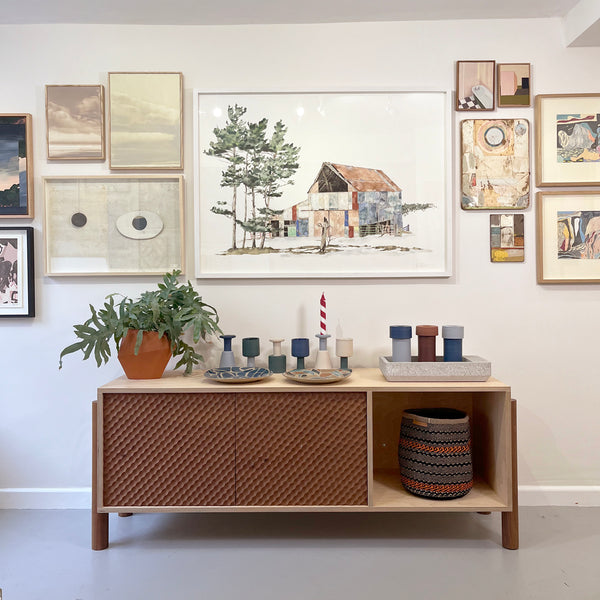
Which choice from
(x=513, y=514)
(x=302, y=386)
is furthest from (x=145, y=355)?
(x=513, y=514)

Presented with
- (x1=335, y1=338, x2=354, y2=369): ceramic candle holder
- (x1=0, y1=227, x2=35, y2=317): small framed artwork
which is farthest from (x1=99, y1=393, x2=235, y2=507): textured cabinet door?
(x1=0, y1=227, x2=35, y2=317): small framed artwork

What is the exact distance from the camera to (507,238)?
2.43m

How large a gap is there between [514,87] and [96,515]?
276 centimetres

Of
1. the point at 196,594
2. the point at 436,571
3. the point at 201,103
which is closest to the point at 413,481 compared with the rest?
the point at 436,571

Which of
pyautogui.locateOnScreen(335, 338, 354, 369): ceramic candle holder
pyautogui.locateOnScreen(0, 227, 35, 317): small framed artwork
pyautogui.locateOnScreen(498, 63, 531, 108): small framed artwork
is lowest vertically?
pyautogui.locateOnScreen(335, 338, 354, 369): ceramic candle holder

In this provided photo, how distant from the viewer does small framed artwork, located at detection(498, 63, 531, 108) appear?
241 centimetres

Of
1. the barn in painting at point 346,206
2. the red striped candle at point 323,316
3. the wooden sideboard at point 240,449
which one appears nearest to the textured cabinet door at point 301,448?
the wooden sideboard at point 240,449

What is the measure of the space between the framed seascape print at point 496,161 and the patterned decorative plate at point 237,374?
1310mm

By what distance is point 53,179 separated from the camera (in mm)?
2424

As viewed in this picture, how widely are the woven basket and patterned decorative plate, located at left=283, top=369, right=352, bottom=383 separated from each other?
373 millimetres

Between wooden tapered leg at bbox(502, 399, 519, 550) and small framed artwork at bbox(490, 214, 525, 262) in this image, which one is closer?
wooden tapered leg at bbox(502, 399, 519, 550)

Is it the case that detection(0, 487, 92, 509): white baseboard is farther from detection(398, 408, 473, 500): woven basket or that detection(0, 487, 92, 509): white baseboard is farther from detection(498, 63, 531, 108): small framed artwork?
detection(498, 63, 531, 108): small framed artwork

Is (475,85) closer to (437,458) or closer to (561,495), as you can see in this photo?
(437,458)

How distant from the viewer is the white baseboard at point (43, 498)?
7.99 ft
